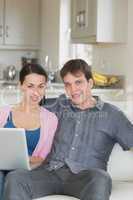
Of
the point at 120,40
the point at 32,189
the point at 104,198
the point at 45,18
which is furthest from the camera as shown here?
the point at 45,18

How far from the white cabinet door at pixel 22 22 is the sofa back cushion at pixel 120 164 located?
14.2 ft

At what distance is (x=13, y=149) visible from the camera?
2330 millimetres

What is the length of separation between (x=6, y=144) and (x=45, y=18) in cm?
452

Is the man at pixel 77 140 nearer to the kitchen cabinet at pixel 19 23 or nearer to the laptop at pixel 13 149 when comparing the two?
the laptop at pixel 13 149

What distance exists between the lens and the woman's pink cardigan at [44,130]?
2570 millimetres

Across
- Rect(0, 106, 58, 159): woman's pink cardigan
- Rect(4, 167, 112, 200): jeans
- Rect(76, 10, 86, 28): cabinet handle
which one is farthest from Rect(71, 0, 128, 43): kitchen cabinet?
A: Rect(4, 167, 112, 200): jeans

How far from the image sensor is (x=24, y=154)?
235cm

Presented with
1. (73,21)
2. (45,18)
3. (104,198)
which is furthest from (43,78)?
(45,18)

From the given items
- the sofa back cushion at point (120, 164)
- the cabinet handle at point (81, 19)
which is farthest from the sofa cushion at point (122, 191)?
the cabinet handle at point (81, 19)

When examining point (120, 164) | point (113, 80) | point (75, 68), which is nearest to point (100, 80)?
point (113, 80)

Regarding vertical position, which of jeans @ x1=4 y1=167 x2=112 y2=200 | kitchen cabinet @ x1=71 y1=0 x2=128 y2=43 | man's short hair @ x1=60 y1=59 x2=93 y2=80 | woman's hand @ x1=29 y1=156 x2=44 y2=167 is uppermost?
kitchen cabinet @ x1=71 y1=0 x2=128 y2=43

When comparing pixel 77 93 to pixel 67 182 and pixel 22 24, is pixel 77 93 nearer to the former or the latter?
pixel 67 182

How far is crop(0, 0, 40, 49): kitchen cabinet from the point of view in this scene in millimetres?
6727

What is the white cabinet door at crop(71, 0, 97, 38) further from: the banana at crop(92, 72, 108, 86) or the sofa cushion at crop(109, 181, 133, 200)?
the sofa cushion at crop(109, 181, 133, 200)
